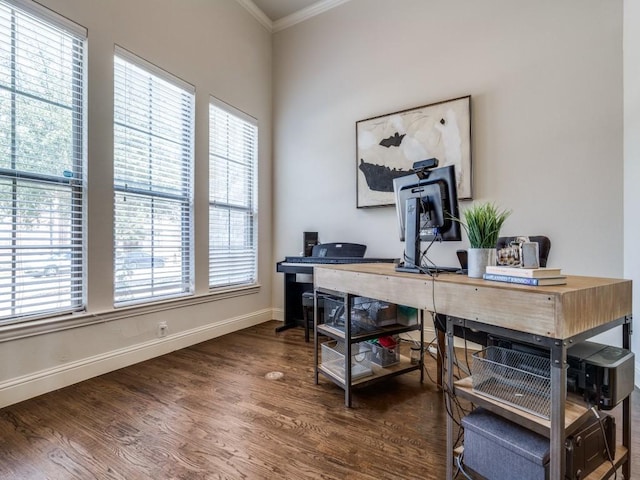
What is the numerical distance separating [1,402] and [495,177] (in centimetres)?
415

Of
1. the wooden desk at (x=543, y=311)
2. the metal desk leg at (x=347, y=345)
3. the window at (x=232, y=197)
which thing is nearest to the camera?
the wooden desk at (x=543, y=311)

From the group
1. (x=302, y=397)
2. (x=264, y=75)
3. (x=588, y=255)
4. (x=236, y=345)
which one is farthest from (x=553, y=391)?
(x=264, y=75)

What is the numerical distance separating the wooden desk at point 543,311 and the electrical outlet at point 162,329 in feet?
7.89

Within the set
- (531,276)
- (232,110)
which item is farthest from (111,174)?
(531,276)

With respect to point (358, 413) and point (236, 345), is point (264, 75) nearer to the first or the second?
point (236, 345)

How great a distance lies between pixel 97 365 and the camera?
97.5 inches

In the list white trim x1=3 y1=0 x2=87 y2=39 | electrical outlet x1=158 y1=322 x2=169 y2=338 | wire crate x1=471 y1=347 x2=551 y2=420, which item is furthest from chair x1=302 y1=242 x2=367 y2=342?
white trim x1=3 y1=0 x2=87 y2=39

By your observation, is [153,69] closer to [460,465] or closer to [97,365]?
[97,365]

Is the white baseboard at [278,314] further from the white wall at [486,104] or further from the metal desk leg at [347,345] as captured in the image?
the metal desk leg at [347,345]

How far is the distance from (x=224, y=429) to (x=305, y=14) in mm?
4634

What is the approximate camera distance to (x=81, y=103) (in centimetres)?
240

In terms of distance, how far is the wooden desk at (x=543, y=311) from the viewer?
97 centimetres

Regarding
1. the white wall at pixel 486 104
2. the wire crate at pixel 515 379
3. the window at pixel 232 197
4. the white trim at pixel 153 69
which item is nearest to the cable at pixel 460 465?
the wire crate at pixel 515 379

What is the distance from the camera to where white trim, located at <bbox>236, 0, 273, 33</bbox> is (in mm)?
3884
